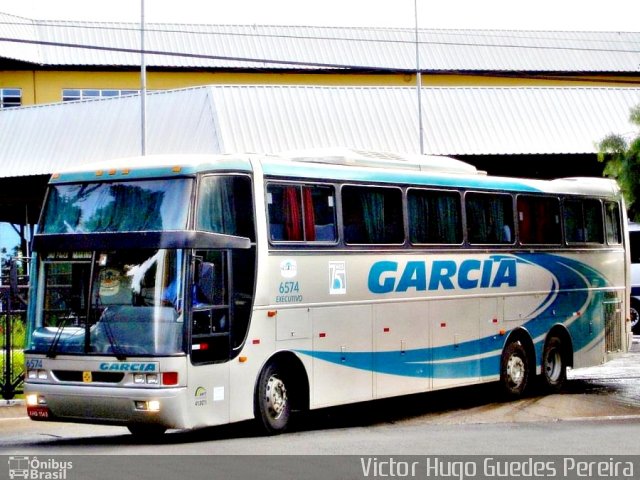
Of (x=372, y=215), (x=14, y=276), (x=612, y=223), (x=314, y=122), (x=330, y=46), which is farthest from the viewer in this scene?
(x=330, y=46)

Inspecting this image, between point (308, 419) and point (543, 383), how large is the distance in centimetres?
473

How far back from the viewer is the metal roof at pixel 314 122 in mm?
37844

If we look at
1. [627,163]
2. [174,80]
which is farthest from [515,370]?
[174,80]

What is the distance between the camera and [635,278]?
1284 inches

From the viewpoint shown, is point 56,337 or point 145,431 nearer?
point 56,337

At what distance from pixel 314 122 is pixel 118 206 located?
2478cm

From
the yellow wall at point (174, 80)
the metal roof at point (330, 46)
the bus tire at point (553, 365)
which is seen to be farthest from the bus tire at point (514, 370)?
the metal roof at point (330, 46)

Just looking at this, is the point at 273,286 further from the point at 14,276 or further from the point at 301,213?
the point at 14,276

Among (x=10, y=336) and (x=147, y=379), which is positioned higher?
(x=10, y=336)

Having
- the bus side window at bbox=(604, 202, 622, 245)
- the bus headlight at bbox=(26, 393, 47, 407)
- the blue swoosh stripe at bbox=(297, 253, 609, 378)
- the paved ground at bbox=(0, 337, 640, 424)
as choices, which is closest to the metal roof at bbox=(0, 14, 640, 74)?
the bus side window at bbox=(604, 202, 622, 245)

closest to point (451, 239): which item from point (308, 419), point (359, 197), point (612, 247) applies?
point (359, 197)

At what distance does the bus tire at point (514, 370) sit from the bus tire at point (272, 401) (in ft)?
17.0

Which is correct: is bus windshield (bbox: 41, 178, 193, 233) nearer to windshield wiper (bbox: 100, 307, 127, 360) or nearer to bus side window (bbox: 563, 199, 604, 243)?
windshield wiper (bbox: 100, 307, 127, 360)

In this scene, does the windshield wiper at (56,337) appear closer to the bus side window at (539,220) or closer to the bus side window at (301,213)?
the bus side window at (301,213)
